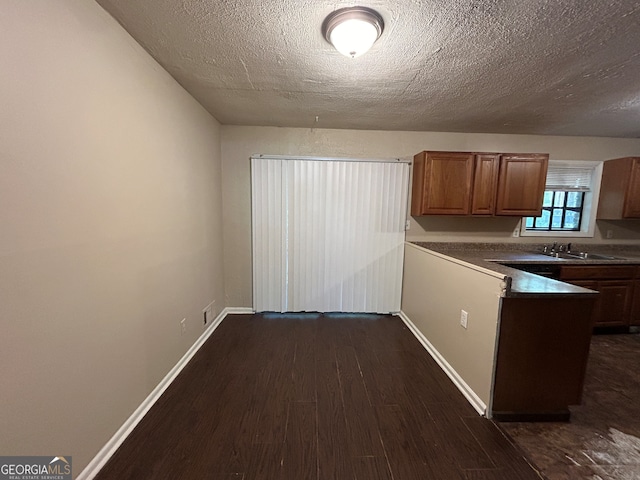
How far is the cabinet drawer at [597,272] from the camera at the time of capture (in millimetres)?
2744

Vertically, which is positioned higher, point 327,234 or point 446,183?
point 446,183

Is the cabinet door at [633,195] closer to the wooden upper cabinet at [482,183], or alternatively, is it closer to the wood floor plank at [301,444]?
the wooden upper cabinet at [482,183]

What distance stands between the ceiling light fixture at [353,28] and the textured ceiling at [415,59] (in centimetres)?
4

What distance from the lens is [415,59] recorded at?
5.52ft

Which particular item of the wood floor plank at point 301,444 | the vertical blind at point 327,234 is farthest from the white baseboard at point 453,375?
the wood floor plank at point 301,444

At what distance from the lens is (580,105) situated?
2.30 m

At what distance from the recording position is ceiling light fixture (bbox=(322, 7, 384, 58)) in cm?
130

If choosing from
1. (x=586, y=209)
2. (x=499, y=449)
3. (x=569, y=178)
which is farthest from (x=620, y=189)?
(x=499, y=449)

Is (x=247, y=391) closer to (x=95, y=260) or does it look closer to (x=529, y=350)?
(x=95, y=260)

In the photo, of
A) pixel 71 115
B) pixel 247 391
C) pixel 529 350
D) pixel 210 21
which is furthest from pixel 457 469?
pixel 210 21

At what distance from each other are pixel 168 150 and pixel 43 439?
1.77 metres

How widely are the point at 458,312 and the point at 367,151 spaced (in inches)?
84.5

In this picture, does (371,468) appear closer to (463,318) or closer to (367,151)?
(463,318)

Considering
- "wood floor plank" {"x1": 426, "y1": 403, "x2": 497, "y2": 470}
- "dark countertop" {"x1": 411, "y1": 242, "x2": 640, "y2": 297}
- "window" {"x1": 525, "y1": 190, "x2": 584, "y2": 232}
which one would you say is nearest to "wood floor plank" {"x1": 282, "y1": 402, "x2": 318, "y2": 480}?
"wood floor plank" {"x1": 426, "y1": 403, "x2": 497, "y2": 470}
